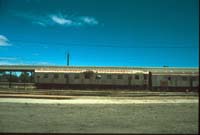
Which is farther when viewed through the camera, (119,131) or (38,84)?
(38,84)

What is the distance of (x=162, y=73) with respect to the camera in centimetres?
4022

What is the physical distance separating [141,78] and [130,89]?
2499 millimetres

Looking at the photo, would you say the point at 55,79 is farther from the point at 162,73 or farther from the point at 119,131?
the point at 119,131

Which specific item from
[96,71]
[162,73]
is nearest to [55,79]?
[96,71]

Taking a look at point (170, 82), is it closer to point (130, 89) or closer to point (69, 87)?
point (130, 89)

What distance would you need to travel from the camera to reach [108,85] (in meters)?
40.7

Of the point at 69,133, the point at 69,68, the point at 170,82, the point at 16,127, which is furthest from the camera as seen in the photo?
the point at 69,68

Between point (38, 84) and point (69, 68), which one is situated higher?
point (69, 68)

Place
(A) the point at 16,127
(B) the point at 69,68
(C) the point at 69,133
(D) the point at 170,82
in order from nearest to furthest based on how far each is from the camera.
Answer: (C) the point at 69,133, (A) the point at 16,127, (D) the point at 170,82, (B) the point at 69,68

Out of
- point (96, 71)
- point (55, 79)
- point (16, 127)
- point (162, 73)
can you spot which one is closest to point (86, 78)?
point (96, 71)

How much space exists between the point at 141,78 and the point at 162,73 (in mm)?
3414

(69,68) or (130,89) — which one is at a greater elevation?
(69,68)

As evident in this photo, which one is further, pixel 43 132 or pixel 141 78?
pixel 141 78

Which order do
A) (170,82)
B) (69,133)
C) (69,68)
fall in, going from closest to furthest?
(69,133)
(170,82)
(69,68)
